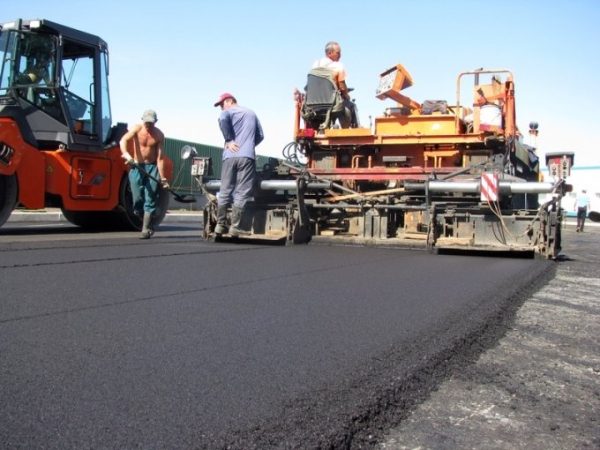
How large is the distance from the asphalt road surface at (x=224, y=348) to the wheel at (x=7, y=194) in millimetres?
2827

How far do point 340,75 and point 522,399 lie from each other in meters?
6.63

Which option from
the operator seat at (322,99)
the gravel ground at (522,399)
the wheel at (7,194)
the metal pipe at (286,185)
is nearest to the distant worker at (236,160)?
the metal pipe at (286,185)

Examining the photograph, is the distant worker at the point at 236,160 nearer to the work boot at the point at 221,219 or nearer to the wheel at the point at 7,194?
the work boot at the point at 221,219

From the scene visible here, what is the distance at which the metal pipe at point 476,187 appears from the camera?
22.7 ft

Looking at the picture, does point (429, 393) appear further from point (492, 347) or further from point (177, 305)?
point (177, 305)

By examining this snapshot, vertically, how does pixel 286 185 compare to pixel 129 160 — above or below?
below

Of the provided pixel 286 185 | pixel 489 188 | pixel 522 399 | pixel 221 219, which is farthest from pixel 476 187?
pixel 522 399

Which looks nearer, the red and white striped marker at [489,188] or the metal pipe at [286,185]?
the red and white striped marker at [489,188]

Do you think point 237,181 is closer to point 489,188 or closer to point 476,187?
point 476,187

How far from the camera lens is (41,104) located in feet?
27.7

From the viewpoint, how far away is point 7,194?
7.58 m

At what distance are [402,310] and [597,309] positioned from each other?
1673mm

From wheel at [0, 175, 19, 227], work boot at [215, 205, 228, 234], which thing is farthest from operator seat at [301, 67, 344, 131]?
wheel at [0, 175, 19, 227]

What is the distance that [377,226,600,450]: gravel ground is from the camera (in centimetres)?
196
